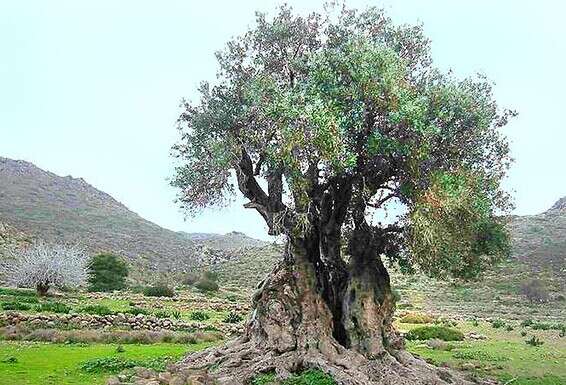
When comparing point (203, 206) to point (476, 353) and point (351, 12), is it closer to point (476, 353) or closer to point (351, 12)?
point (351, 12)

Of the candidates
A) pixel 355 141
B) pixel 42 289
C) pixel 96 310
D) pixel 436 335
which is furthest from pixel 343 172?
pixel 42 289

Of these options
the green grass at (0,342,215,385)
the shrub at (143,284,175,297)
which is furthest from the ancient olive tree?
the shrub at (143,284,175,297)

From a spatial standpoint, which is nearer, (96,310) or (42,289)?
(96,310)

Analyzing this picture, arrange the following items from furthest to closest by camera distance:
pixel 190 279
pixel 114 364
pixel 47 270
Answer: pixel 190 279 → pixel 47 270 → pixel 114 364

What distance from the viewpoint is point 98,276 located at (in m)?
62.2

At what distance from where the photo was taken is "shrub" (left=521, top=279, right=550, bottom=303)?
65.9 m

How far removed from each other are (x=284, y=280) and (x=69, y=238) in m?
79.4

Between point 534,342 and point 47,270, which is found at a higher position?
point 47,270

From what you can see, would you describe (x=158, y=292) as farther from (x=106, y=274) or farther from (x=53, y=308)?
(x=53, y=308)

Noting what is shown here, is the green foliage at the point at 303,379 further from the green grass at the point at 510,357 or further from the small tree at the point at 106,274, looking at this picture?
the small tree at the point at 106,274

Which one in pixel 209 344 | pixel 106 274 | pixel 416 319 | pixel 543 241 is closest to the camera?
pixel 209 344

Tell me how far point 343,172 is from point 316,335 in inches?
189

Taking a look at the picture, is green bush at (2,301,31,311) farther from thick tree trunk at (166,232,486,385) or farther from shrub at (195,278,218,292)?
shrub at (195,278,218,292)

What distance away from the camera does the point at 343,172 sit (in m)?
18.4
